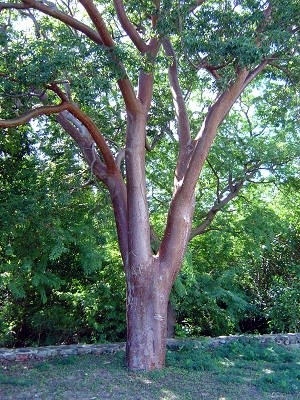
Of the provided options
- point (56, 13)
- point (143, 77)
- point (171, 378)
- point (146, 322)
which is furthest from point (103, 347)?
point (56, 13)

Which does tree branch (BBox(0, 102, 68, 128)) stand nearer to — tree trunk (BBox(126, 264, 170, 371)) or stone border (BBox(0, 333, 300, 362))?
tree trunk (BBox(126, 264, 170, 371))

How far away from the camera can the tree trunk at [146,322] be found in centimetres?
721

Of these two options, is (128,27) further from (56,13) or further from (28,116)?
(28,116)

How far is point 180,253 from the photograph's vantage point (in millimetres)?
7699

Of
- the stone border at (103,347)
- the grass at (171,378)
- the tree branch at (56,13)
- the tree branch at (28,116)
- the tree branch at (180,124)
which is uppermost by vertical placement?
the tree branch at (56,13)

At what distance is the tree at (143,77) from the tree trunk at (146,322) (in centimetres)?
2

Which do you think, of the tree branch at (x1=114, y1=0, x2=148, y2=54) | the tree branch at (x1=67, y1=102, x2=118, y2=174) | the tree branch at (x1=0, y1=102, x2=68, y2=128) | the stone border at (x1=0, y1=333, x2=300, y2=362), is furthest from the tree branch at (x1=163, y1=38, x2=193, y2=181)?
the stone border at (x1=0, y1=333, x2=300, y2=362)

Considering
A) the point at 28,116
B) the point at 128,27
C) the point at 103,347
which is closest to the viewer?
the point at 28,116

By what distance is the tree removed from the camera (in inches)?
259

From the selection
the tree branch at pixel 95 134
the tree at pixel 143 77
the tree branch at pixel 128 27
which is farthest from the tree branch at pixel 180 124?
the tree branch at pixel 95 134

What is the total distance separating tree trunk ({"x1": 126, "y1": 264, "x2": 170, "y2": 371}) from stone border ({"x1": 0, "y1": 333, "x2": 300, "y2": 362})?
4.85 feet

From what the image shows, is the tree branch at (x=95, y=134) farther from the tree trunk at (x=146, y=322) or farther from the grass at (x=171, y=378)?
the grass at (x=171, y=378)

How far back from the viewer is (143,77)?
318 inches

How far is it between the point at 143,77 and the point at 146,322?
4.00 m
